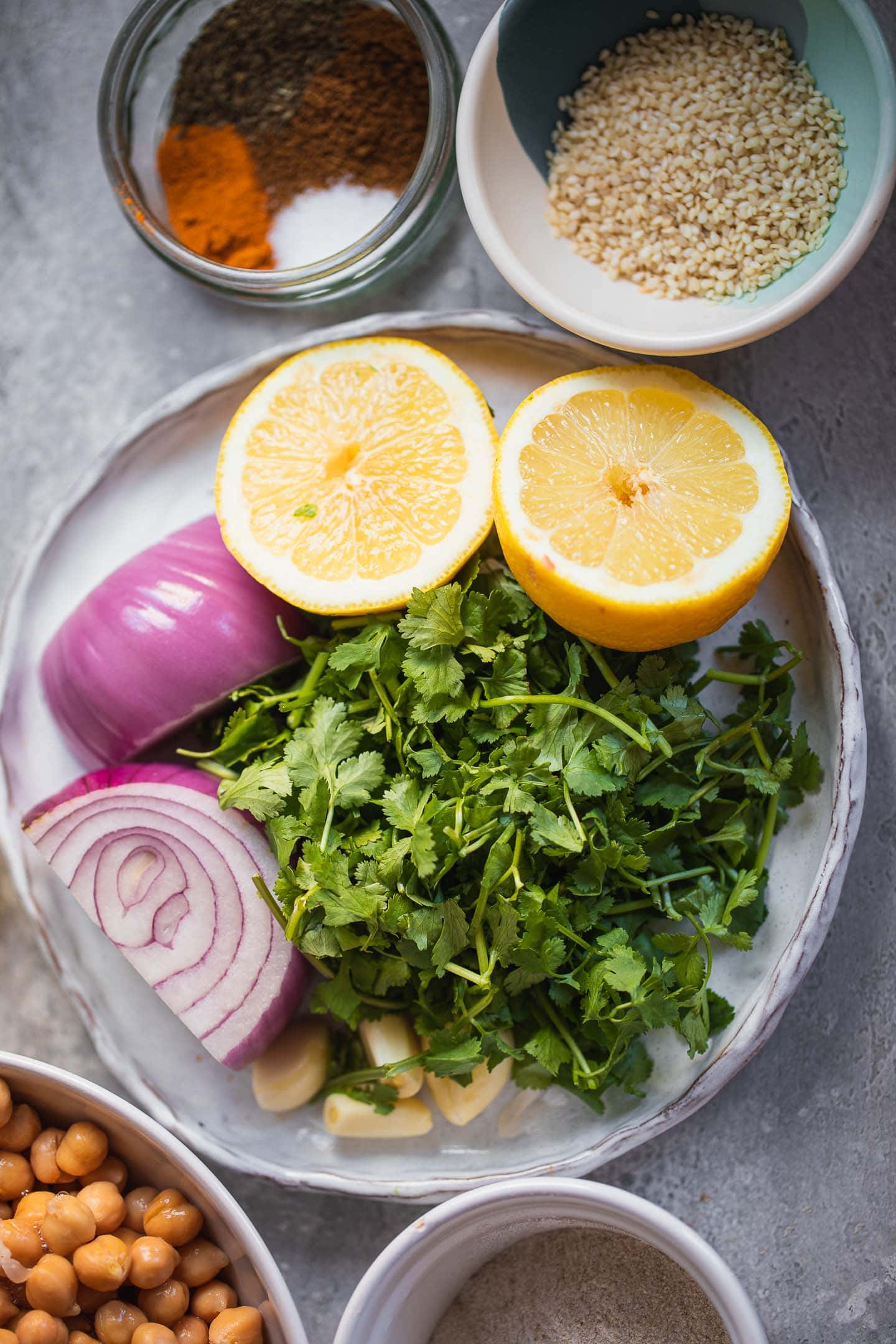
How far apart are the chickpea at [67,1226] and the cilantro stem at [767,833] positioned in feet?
2.79

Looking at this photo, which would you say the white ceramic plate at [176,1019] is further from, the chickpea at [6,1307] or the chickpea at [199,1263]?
the chickpea at [6,1307]

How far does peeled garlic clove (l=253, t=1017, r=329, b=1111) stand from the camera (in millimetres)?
1348

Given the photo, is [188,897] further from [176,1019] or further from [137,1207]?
[137,1207]

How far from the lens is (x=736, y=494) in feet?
3.92

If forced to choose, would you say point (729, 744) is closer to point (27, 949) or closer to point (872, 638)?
point (872, 638)

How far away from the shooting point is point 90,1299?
119 centimetres

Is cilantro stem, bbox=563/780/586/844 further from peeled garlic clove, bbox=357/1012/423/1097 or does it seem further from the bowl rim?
the bowl rim

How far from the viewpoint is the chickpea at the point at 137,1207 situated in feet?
4.08

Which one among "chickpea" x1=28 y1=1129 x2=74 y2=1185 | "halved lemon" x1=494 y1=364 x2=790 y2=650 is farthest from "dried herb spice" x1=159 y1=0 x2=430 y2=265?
"chickpea" x1=28 y1=1129 x2=74 y2=1185

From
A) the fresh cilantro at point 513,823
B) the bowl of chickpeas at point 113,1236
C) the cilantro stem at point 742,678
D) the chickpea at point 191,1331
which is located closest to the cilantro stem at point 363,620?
the fresh cilantro at point 513,823

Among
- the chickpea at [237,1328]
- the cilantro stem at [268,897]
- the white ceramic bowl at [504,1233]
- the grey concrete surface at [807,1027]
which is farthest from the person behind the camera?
the grey concrete surface at [807,1027]

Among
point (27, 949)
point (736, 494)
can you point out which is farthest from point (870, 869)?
point (27, 949)

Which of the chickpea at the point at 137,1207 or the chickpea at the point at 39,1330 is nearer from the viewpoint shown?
the chickpea at the point at 39,1330

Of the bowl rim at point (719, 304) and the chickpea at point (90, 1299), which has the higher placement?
the bowl rim at point (719, 304)
